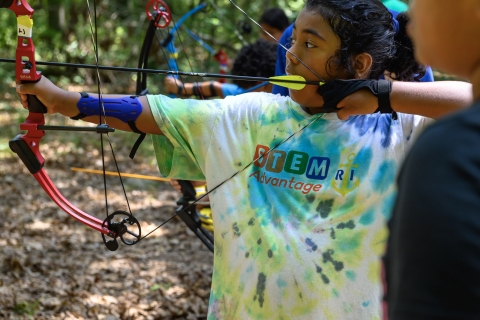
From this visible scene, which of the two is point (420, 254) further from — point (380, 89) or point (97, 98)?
point (97, 98)

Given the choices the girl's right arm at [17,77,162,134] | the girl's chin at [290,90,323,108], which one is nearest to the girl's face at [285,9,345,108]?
the girl's chin at [290,90,323,108]

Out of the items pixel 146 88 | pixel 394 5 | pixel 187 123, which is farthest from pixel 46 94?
pixel 394 5

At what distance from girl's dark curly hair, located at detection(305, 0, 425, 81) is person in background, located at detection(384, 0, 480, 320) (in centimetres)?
87

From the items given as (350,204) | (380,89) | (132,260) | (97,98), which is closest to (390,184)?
(350,204)

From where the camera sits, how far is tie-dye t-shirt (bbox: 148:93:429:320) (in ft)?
4.72

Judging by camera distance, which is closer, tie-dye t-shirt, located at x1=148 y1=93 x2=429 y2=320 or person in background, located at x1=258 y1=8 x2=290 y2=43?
tie-dye t-shirt, located at x1=148 y1=93 x2=429 y2=320

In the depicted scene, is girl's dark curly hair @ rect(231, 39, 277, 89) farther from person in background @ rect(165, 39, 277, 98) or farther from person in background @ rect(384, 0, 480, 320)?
person in background @ rect(384, 0, 480, 320)

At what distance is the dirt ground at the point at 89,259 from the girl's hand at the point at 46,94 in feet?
5.31

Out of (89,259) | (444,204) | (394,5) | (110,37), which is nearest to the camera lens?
(444,204)

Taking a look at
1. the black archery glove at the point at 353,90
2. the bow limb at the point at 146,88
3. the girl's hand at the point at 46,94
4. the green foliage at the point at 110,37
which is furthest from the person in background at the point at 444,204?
the green foliage at the point at 110,37

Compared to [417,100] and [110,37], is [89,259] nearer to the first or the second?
[417,100]

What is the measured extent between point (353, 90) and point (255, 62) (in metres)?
2.34

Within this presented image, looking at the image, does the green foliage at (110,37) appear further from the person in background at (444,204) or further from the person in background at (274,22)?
the person in background at (444,204)

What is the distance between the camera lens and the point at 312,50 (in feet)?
4.99
